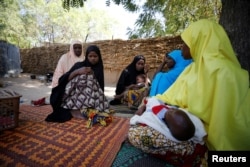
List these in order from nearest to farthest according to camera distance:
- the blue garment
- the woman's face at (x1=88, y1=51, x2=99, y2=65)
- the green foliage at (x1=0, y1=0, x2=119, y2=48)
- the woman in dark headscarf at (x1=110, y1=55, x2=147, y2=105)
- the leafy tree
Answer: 1. the leafy tree
2. the blue garment
3. the woman's face at (x1=88, y1=51, x2=99, y2=65)
4. the woman in dark headscarf at (x1=110, y1=55, x2=147, y2=105)
5. the green foliage at (x1=0, y1=0, x2=119, y2=48)

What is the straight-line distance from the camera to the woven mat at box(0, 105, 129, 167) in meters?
1.71

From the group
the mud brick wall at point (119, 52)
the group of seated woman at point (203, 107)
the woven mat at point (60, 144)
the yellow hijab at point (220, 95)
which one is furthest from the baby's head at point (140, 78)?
the mud brick wall at point (119, 52)

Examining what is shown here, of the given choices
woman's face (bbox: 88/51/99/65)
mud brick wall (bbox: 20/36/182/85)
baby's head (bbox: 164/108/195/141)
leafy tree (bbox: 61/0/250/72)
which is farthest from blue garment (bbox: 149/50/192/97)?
mud brick wall (bbox: 20/36/182/85)

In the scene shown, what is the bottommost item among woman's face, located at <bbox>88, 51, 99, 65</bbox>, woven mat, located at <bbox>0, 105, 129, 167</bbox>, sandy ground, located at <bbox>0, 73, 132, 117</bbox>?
sandy ground, located at <bbox>0, 73, 132, 117</bbox>

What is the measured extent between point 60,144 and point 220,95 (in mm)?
1649

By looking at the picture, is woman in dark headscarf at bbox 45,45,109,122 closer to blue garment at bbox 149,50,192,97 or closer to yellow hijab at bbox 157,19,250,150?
blue garment at bbox 149,50,192,97


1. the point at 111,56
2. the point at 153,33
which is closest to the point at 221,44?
the point at 153,33

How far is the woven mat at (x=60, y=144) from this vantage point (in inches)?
67.3

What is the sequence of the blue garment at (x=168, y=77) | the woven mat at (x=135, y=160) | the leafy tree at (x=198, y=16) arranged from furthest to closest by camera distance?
1. the blue garment at (x=168, y=77)
2. the leafy tree at (x=198, y=16)
3. the woven mat at (x=135, y=160)

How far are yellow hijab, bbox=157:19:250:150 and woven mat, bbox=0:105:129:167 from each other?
0.91 m

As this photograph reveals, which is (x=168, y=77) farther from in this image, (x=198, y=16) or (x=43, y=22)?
(x=43, y=22)

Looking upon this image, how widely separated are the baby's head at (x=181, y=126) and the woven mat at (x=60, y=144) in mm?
666

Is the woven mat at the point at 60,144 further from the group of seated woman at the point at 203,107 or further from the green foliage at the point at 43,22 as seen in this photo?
the green foliage at the point at 43,22

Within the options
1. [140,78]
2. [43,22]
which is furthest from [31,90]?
[43,22]
